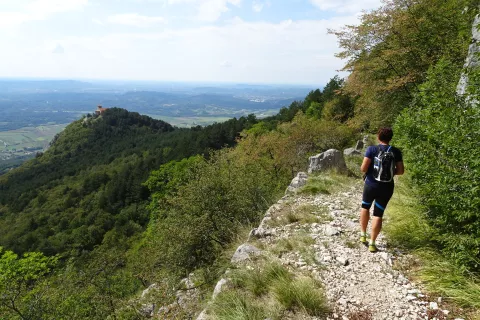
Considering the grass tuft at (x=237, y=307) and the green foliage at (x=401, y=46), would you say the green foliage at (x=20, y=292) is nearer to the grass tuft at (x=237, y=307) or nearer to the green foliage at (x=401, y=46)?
the grass tuft at (x=237, y=307)

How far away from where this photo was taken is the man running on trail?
489 cm

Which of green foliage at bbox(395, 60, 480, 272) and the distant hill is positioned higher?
green foliage at bbox(395, 60, 480, 272)

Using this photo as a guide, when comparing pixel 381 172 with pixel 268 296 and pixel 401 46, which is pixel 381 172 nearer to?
pixel 268 296

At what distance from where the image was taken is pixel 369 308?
3865 mm

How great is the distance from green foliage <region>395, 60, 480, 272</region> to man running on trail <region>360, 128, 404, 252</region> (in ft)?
1.12

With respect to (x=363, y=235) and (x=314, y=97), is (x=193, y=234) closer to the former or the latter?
(x=363, y=235)

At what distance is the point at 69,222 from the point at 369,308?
67.5 metres

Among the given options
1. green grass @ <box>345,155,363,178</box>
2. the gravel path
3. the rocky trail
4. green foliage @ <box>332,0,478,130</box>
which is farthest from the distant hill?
the gravel path

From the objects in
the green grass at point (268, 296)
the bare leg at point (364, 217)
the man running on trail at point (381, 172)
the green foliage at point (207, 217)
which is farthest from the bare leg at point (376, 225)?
the green foliage at point (207, 217)

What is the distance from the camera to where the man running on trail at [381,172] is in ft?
16.1

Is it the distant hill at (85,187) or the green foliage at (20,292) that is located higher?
the green foliage at (20,292)

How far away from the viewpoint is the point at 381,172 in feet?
16.2

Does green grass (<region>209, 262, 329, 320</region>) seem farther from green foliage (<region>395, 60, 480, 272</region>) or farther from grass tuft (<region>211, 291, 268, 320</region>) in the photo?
green foliage (<region>395, 60, 480, 272</region>)

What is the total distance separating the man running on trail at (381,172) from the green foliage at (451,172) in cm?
34
